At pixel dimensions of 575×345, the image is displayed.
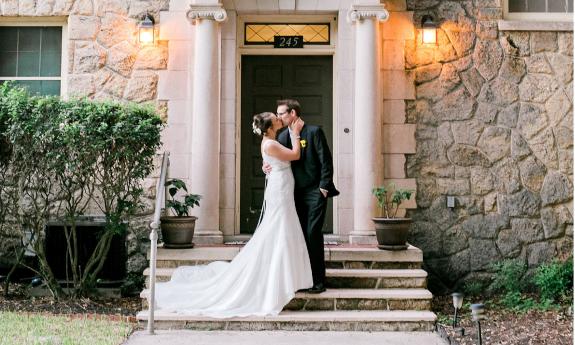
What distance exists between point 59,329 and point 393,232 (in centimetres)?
322

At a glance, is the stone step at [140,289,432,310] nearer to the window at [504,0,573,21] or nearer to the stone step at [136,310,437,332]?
the stone step at [136,310,437,332]

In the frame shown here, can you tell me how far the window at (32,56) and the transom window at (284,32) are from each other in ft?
7.95

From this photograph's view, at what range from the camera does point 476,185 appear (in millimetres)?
7227

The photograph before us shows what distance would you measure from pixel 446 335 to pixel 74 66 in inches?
208

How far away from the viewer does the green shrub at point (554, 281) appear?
21.8 feet

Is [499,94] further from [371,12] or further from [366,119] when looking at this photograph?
[371,12]

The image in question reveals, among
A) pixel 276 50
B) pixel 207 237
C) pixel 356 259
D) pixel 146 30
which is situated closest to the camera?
pixel 356 259

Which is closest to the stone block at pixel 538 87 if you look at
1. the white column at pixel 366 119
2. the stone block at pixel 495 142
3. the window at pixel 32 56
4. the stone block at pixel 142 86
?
the stone block at pixel 495 142

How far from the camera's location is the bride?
523 centimetres

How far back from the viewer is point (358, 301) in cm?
550

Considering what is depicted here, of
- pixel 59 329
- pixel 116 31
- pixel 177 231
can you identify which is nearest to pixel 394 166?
pixel 177 231

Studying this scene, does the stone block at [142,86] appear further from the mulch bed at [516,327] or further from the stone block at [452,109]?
the mulch bed at [516,327]

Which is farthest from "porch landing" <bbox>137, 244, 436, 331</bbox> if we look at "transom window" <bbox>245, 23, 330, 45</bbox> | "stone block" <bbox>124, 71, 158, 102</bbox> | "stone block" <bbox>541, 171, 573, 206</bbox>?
"transom window" <bbox>245, 23, 330, 45</bbox>

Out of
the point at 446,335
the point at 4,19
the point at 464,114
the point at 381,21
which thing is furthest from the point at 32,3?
the point at 446,335
